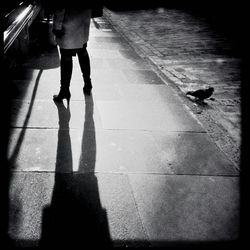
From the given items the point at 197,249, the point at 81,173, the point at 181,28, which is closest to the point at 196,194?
the point at 197,249

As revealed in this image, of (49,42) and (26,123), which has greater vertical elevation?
(49,42)

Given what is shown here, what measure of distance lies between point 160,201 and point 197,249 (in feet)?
1.99

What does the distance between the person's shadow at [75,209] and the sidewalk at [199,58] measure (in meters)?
1.83

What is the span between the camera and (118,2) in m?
19.2

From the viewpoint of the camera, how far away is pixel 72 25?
4289mm

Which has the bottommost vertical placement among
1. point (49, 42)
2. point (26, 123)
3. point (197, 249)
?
point (197, 249)

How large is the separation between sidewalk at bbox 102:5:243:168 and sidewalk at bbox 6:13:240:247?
304 millimetres

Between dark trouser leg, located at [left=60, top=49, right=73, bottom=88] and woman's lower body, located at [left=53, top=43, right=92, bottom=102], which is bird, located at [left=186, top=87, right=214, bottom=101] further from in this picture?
dark trouser leg, located at [left=60, top=49, right=73, bottom=88]

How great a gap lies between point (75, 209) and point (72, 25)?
9.07 feet

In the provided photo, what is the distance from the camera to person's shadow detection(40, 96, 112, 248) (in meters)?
2.42

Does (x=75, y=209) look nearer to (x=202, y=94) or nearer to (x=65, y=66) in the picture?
(x=65, y=66)

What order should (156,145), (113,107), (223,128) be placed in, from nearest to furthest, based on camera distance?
(156,145) → (223,128) → (113,107)

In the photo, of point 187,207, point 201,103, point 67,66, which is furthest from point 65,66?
point 187,207

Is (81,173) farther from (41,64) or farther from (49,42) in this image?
(49,42)
